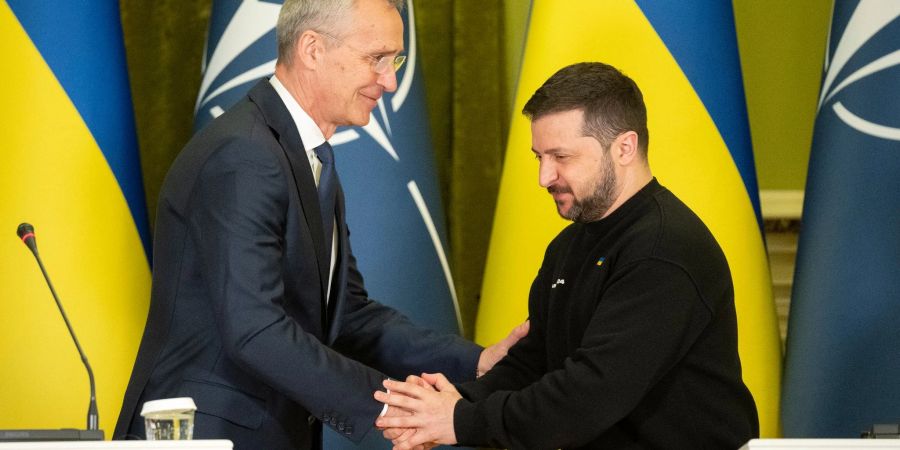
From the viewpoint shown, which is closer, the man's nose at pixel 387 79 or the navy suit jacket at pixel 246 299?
the navy suit jacket at pixel 246 299

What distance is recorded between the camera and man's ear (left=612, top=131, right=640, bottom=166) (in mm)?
2727

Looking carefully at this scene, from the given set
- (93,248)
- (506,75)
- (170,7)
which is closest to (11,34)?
(93,248)

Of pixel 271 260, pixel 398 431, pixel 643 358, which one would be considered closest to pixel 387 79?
pixel 271 260

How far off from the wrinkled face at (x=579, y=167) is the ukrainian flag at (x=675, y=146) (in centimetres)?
106

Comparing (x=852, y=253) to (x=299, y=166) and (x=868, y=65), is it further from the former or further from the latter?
(x=299, y=166)

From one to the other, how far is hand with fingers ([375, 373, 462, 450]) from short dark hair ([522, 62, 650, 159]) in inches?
26.1

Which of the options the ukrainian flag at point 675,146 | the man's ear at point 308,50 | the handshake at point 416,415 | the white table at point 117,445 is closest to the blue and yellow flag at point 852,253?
the ukrainian flag at point 675,146

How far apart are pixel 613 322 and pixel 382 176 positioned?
4.88 feet

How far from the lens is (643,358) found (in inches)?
98.9

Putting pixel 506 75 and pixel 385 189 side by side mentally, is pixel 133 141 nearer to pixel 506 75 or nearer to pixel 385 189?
pixel 385 189

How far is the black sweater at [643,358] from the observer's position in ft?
8.25

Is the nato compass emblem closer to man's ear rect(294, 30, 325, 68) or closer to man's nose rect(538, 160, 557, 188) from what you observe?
man's nose rect(538, 160, 557, 188)

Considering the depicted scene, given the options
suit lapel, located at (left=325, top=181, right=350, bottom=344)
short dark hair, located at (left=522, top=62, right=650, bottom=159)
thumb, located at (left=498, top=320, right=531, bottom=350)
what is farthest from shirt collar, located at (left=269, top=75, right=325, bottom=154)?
thumb, located at (left=498, top=320, right=531, bottom=350)

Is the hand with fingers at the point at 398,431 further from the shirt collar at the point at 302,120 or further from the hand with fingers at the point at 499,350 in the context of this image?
the shirt collar at the point at 302,120
